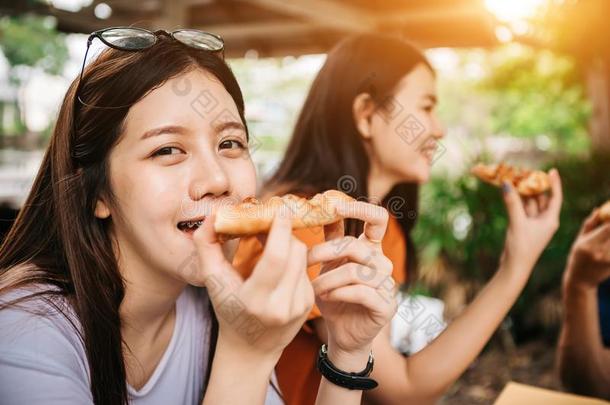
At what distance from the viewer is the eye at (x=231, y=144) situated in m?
1.48

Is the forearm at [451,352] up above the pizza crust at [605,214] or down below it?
below

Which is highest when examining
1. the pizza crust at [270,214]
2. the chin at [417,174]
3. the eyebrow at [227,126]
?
the eyebrow at [227,126]

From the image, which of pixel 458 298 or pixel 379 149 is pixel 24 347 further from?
pixel 458 298

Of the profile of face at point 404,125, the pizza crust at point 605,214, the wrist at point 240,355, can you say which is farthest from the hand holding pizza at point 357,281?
the pizza crust at point 605,214

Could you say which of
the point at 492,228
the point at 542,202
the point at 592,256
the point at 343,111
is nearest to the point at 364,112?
the point at 343,111

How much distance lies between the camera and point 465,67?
20922 millimetres

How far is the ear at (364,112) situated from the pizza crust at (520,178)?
68 cm

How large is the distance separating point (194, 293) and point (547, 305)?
471 centimetres

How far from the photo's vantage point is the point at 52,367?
1182mm

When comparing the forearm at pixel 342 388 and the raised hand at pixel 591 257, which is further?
the raised hand at pixel 591 257

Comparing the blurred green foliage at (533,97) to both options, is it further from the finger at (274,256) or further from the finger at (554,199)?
the finger at (274,256)

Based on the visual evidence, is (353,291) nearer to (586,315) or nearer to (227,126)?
(227,126)

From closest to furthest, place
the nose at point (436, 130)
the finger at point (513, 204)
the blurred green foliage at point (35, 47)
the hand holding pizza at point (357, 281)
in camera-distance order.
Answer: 1. the hand holding pizza at point (357, 281)
2. the finger at point (513, 204)
3. the nose at point (436, 130)
4. the blurred green foliage at point (35, 47)

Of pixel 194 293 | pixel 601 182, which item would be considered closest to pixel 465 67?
pixel 601 182
